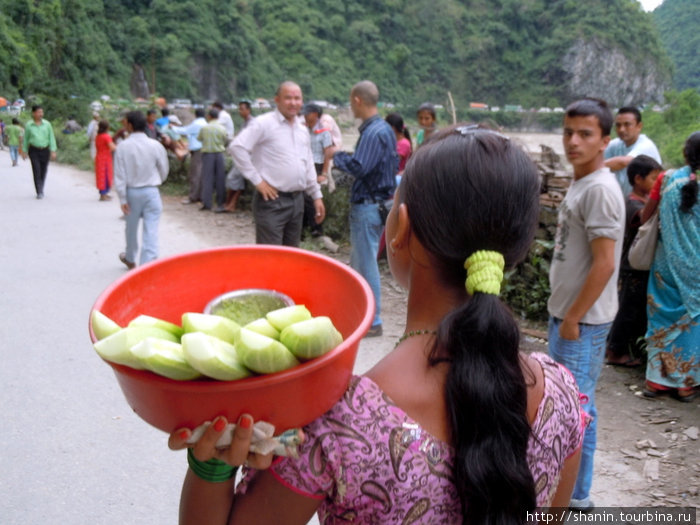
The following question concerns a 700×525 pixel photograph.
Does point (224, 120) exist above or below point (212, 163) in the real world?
above

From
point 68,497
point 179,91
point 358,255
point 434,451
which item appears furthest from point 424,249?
point 179,91

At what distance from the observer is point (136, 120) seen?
610 centimetres

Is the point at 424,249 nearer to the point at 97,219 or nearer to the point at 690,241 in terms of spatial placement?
the point at 690,241

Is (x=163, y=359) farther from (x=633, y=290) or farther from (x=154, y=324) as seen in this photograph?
(x=633, y=290)

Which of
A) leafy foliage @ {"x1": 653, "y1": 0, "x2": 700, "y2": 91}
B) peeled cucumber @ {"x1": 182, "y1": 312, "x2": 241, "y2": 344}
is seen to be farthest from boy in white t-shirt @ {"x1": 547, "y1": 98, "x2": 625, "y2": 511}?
leafy foliage @ {"x1": 653, "y1": 0, "x2": 700, "y2": 91}

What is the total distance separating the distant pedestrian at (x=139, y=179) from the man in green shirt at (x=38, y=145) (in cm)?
567

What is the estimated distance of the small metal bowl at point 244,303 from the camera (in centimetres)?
128

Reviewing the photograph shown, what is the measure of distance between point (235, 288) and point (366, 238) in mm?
3300

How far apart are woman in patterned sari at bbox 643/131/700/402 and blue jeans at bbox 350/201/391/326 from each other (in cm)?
198

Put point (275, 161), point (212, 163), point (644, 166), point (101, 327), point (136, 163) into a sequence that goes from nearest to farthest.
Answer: point (101, 327), point (644, 166), point (275, 161), point (136, 163), point (212, 163)

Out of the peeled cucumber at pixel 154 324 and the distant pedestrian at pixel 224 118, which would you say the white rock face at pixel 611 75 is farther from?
the peeled cucumber at pixel 154 324

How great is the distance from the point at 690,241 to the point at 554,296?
1.72m

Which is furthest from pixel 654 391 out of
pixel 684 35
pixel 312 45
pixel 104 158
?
pixel 312 45

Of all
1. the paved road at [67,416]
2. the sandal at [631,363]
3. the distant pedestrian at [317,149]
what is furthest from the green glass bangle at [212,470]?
the distant pedestrian at [317,149]
